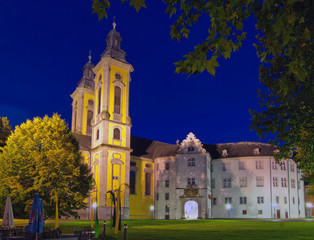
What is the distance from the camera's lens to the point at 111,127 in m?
63.5

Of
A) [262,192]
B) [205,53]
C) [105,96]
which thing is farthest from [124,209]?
[205,53]

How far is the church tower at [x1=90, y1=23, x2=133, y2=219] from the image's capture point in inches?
2398

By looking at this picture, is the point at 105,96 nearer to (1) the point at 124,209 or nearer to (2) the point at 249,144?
(1) the point at 124,209

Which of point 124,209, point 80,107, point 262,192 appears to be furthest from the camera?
point 80,107

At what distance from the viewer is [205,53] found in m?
6.21

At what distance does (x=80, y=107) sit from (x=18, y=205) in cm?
4859

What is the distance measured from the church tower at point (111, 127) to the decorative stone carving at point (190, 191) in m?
10.8

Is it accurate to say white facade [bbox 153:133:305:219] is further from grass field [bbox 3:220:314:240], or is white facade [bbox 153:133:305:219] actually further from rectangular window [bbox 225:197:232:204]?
grass field [bbox 3:220:314:240]

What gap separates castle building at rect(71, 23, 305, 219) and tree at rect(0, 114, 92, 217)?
28.3m

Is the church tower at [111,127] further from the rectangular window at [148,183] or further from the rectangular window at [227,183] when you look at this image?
the rectangular window at [227,183]

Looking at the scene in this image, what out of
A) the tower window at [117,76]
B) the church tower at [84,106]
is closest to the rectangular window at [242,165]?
the tower window at [117,76]

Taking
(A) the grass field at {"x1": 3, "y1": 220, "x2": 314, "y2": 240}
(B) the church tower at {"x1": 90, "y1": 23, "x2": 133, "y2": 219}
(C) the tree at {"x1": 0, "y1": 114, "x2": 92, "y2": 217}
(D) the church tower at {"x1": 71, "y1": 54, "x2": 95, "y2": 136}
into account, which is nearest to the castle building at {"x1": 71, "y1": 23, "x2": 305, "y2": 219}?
(B) the church tower at {"x1": 90, "y1": 23, "x2": 133, "y2": 219}

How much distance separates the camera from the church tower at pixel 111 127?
6091cm

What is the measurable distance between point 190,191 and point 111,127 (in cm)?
1844
